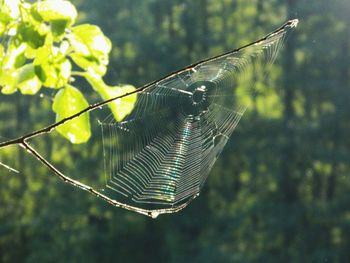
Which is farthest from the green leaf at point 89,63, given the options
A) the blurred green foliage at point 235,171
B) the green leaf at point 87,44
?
the blurred green foliage at point 235,171

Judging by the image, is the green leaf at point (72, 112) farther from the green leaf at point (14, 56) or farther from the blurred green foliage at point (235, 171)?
the blurred green foliage at point (235, 171)

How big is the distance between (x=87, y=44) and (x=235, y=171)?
16297 mm

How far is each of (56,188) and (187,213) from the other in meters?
2.78

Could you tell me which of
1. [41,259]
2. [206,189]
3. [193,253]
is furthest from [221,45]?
[41,259]

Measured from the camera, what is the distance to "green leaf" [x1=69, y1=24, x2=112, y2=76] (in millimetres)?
1182

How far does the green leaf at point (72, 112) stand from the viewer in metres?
1.17

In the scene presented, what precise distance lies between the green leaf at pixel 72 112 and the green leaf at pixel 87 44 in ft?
0.16

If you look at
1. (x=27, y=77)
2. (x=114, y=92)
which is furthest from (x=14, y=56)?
(x=114, y=92)

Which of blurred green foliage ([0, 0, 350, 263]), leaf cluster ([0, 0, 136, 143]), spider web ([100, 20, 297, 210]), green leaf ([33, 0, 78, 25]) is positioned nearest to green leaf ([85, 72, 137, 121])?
leaf cluster ([0, 0, 136, 143])

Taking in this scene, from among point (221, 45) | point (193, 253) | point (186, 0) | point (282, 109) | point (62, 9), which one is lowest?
point (62, 9)

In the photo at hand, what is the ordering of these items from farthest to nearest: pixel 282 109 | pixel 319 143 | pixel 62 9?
pixel 282 109 → pixel 319 143 → pixel 62 9

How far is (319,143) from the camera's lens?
631 inches

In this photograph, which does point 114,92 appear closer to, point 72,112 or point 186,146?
point 72,112

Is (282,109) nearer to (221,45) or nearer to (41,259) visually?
(221,45)
